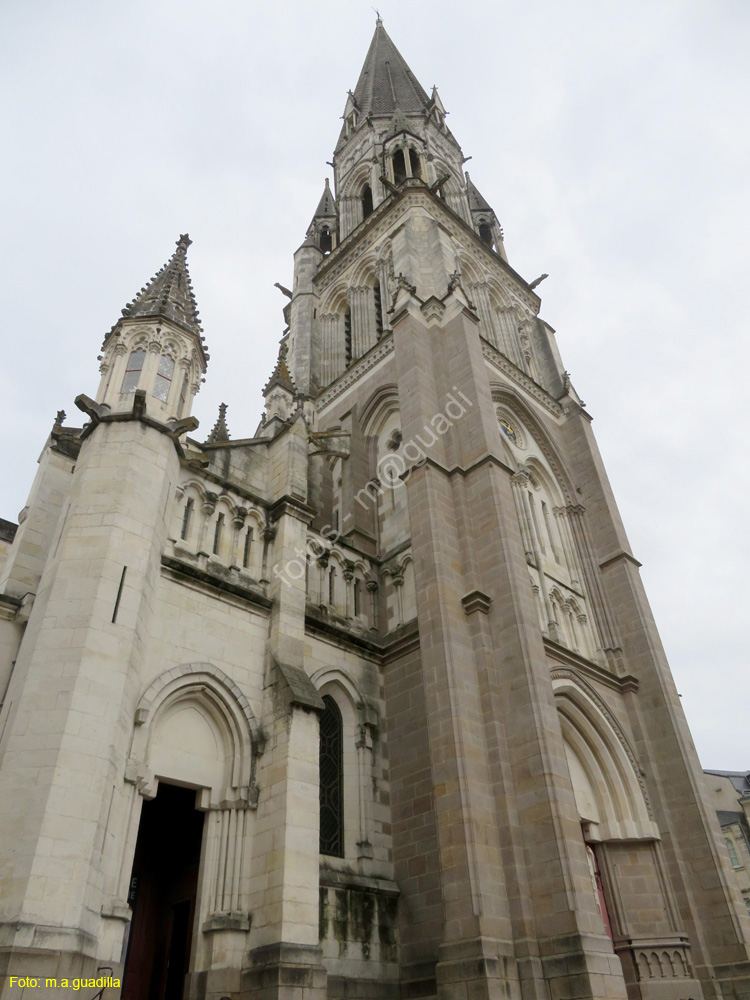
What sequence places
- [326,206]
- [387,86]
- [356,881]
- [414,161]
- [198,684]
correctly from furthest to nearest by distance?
[387,86], [326,206], [414,161], [356,881], [198,684]

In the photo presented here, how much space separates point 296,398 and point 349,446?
3046 millimetres

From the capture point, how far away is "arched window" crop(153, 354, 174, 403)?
38.7 feet

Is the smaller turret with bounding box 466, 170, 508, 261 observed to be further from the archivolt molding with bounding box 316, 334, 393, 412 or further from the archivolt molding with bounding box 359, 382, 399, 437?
the archivolt molding with bounding box 359, 382, 399, 437

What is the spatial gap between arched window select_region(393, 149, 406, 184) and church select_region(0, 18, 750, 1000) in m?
11.4

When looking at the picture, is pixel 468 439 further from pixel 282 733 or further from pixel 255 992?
pixel 255 992

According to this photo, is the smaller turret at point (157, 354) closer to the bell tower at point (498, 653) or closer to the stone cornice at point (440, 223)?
the bell tower at point (498, 653)

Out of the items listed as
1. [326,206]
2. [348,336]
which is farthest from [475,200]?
[348,336]

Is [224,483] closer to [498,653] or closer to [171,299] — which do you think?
[171,299]

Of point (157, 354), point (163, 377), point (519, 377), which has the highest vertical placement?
point (519, 377)

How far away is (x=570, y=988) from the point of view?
871 centimetres

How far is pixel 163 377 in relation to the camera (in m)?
12.0

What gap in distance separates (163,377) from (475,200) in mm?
23012

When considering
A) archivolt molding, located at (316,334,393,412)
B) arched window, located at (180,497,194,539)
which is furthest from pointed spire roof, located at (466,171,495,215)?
arched window, located at (180,497,194,539)

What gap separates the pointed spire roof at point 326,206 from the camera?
102 feet
